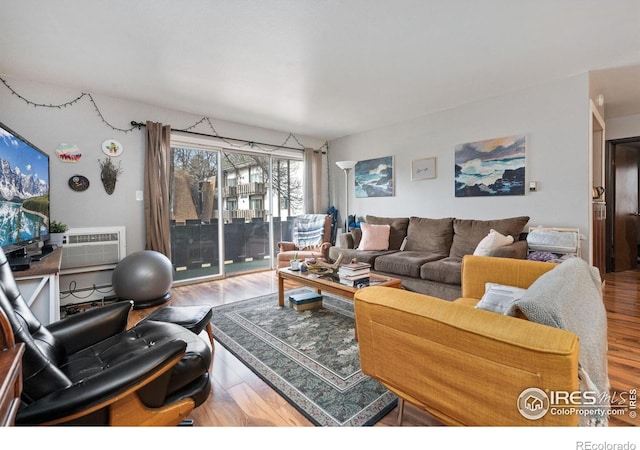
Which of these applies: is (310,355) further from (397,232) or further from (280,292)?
(397,232)

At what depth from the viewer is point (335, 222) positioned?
580 cm

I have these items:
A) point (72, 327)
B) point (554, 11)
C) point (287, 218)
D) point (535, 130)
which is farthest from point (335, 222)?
point (72, 327)

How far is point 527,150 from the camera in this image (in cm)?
355

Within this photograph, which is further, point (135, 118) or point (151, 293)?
point (135, 118)

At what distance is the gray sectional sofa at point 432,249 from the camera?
10.1 ft

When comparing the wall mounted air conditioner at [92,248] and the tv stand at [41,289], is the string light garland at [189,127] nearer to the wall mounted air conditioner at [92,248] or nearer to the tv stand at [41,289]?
the wall mounted air conditioner at [92,248]

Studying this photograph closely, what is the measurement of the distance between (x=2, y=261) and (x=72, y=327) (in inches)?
21.7

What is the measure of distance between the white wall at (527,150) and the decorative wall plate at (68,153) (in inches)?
162

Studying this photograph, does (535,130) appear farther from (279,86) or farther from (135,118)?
(135,118)

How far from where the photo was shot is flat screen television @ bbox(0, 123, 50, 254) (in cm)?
199

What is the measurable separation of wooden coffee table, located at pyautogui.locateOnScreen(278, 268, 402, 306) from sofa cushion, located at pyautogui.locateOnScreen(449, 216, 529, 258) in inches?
47.4

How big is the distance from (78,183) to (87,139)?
518 mm

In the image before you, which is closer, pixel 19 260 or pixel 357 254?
pixel 19 260

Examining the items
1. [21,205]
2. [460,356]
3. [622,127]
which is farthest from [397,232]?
[21,205]
